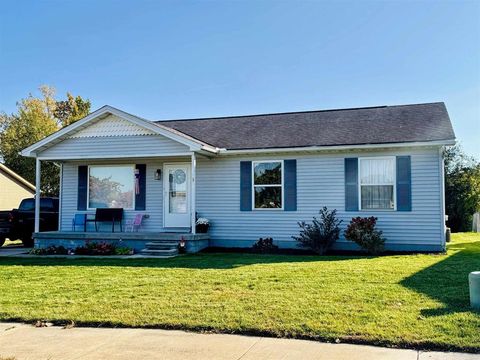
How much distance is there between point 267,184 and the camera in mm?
13750

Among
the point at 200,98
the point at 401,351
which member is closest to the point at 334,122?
the point at 200,98

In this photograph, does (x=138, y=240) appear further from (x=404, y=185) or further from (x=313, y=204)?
(x=404, y=185)

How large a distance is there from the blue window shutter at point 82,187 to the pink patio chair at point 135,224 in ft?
5.75

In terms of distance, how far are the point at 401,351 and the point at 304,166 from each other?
9166 mm

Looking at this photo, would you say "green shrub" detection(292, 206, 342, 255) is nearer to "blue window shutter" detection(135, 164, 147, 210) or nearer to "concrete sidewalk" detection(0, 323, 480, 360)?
"blue window shutter" detection(135, 164, 147, 210)

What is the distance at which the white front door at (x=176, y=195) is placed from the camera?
47.9 feet

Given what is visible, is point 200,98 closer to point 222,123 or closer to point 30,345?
point 222,123

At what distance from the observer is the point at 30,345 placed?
16.1 ft

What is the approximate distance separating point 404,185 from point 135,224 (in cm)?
825

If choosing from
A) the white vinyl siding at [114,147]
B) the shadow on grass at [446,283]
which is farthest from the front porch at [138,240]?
the shadow on grass at [446,283]

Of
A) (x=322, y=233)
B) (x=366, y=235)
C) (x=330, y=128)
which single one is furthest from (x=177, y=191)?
(x=366, y=235)

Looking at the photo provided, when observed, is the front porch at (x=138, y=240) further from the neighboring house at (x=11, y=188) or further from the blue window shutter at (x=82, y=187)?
the neighboring house at (x=11, y=188)

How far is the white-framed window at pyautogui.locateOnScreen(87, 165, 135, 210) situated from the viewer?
1516 centimetres

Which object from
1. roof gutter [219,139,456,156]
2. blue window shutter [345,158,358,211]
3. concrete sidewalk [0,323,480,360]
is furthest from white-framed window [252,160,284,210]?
concrete sidewalk [0,323,480,360]
